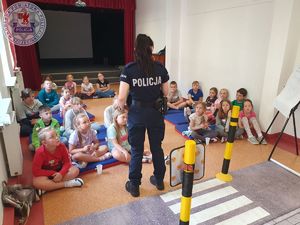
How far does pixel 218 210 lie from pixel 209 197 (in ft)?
0.63

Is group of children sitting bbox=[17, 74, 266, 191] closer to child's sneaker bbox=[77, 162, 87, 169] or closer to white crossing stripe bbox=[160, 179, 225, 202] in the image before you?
child's sneaker bbox=[77, 162, 87, 169]

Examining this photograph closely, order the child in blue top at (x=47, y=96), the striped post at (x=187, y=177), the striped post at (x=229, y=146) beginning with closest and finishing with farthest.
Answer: the striped post at (x=187, y=177), the striped post at (x=229, y=146), the child in blue top at (x=47, y=96)

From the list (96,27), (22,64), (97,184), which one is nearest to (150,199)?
(97,184)

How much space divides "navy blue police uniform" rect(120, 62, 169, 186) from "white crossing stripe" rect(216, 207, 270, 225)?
0.84 meters

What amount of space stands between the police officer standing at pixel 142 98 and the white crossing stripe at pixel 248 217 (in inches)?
31.2

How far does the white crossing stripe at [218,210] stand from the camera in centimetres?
211

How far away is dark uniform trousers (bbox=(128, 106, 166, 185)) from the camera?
2191 mm

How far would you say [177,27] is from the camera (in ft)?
19.6

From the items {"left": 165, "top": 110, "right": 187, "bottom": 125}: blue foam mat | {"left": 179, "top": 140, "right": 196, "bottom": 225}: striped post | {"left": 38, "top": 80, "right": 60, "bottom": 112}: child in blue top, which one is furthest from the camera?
{"left": 38, "top": 80, "right": 60, "bottom": 112}: child in blue top

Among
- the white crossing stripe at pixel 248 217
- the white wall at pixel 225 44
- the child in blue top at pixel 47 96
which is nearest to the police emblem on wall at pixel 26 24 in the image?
the child in blue top at pixel 47 96

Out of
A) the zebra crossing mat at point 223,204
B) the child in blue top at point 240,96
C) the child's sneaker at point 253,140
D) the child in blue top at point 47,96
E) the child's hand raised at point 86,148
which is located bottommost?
the zebra crossing mat at point 223,204

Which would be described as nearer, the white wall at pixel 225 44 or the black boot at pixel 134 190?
the black boot at pixel 134 190

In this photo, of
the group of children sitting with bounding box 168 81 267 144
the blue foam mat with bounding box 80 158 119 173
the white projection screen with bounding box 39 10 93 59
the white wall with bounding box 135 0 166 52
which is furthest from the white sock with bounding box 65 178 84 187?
the white projection screen with bounding box 39 10 93 59

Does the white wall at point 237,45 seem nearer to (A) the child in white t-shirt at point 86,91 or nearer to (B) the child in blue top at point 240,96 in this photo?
(B) the child in blue top at point 240,96
